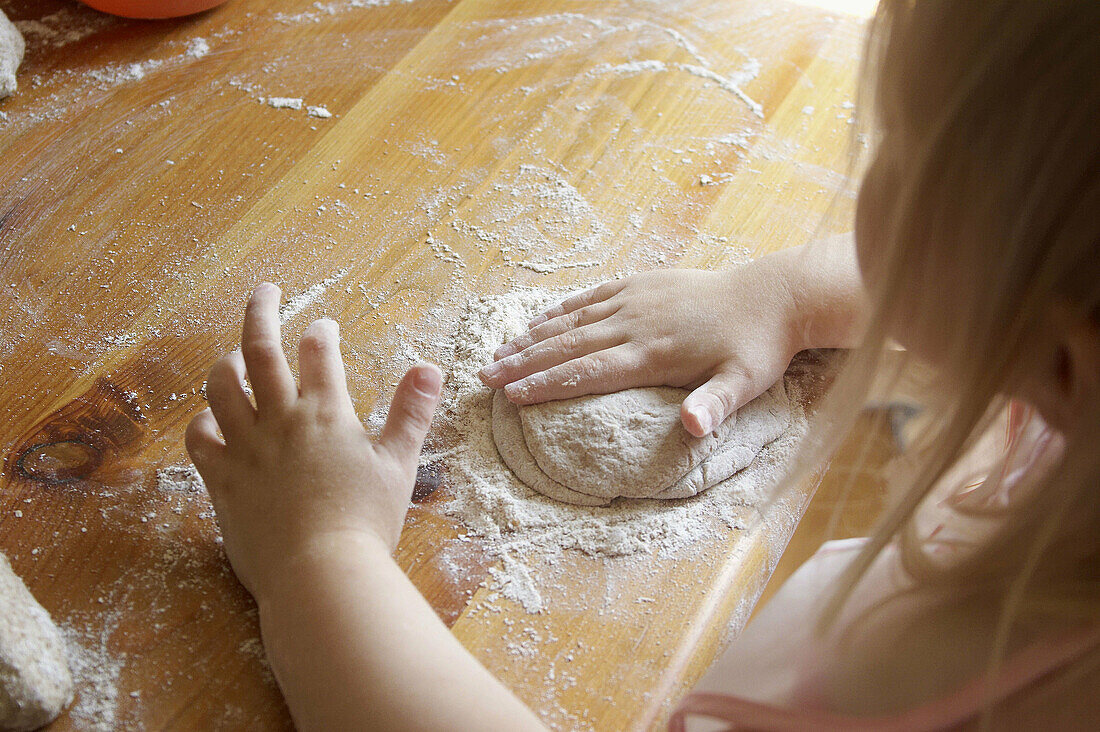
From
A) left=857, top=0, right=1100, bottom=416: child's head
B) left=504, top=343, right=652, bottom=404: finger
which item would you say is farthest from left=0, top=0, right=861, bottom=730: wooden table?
left=857, top=0, right=1100, bottom=416: child's head

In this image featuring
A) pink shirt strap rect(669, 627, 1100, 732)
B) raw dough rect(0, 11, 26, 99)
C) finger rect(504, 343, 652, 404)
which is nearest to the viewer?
pink shirt strap rect(669, 627, 1100, 732)

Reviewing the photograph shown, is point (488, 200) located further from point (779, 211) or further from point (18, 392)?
point (18, 392)

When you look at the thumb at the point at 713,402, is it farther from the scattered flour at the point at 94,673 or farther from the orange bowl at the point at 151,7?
the orange bowl at the point at 151,7

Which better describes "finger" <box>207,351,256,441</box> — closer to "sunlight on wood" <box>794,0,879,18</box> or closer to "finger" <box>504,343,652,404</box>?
"finger" <box>504,343,652,404</box>

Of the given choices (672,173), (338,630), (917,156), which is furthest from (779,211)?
(338,630)

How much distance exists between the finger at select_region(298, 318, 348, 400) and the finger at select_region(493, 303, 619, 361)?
142mm

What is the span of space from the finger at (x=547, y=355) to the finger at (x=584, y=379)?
0.01m

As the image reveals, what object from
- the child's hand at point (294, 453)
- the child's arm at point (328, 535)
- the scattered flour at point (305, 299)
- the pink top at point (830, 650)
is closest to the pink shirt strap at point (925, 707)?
the pink top at point (830, 650)

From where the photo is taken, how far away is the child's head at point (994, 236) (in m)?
0.35

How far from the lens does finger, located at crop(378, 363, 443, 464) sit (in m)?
0.65

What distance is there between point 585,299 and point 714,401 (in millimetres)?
168

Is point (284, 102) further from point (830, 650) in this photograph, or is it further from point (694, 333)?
point (830, 650)

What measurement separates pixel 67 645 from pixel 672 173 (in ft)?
2.32

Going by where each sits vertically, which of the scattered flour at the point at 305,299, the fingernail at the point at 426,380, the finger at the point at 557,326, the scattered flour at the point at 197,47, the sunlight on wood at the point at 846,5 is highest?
the scattered flour at the point at 197,47
